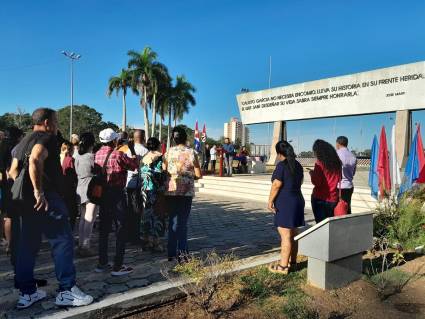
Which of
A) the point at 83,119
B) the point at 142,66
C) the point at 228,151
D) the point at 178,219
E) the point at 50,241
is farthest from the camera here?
the point at 83,119

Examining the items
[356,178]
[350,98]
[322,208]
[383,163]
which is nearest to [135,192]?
[322,208]

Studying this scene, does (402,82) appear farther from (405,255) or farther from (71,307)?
(71,307)

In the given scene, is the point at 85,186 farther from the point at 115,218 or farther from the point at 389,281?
the point at 389,281

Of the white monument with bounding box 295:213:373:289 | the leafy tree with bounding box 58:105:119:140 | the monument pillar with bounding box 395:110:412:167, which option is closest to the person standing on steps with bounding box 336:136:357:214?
the white monument with bounding box 295:213:373:289

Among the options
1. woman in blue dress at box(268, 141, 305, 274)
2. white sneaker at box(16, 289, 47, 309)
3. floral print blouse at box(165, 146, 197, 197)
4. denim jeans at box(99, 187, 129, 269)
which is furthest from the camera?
floral print blouse at box(165, 146, 197, 197)

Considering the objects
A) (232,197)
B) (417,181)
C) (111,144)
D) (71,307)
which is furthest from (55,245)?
(232,197)

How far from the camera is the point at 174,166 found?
4.48m

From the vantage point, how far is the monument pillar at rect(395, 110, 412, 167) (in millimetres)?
15797

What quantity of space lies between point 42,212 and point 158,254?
2.21 m

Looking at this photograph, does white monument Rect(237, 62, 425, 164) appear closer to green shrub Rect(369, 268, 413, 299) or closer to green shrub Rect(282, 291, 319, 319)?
green shrub Rect(369, 268, 413, 299)

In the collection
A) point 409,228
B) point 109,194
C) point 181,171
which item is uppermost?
point 181,171

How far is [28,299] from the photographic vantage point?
325 cm

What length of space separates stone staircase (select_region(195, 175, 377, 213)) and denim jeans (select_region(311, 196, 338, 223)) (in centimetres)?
543

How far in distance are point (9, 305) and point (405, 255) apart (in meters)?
4.89
